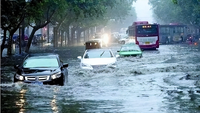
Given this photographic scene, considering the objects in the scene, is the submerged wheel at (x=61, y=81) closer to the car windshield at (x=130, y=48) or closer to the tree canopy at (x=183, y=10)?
the car windshield at (x=130, y=48)

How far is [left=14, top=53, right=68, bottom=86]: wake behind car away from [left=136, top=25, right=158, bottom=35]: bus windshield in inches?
1387

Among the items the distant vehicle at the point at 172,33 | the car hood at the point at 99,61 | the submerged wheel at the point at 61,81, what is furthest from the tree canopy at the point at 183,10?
the submerged wheel at the point at 61,81

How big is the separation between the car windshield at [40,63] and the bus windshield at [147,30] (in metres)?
35.2

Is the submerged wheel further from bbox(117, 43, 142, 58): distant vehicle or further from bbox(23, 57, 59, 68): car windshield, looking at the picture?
bbox(117, 43, 142, 58): distant vehicle

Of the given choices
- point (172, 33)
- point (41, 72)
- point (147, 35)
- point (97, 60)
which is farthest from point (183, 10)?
point (41, 72)

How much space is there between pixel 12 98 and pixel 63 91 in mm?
2302

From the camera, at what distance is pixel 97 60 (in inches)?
1001

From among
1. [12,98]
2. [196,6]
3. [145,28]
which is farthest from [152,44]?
[12,98]

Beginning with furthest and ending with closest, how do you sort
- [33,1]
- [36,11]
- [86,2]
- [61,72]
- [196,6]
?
[196,6]
[86,2]
[36,11]
[33,1]
[61,72]

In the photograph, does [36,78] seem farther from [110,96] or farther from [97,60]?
[97,60]

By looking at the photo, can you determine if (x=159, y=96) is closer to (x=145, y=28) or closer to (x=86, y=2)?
(x=86, y=2)

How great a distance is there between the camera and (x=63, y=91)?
1669 centimetres

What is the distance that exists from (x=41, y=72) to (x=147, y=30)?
122 feet

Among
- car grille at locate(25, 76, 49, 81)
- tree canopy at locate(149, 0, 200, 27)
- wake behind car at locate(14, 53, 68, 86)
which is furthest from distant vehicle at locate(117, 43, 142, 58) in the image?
car grille at locate(25, 76, 49, 81)
